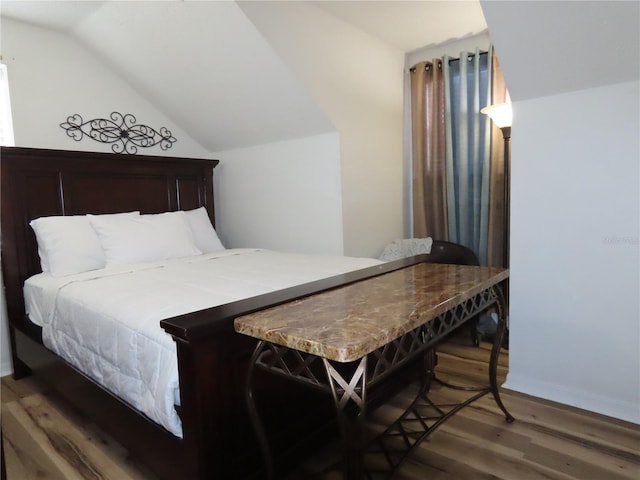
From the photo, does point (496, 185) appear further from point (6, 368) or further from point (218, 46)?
point (6, 368)

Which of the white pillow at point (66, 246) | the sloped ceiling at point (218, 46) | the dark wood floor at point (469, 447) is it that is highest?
the sloped ceiling at point (218, 46)

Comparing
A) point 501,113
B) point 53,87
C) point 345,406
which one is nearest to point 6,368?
point 53,87

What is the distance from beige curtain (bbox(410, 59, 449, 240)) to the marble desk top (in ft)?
5.75

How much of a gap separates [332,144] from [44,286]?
1.98 metres

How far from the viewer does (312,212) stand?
122 inches

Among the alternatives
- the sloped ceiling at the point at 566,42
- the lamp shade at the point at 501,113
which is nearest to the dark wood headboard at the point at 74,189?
the lamp shade at the point at 501,113

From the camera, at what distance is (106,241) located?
244 centimetres

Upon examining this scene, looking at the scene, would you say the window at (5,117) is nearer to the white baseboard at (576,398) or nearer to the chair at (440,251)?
the chair at (440,251)

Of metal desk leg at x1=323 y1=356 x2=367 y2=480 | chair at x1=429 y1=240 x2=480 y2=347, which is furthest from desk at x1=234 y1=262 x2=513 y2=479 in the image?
chair at x1=429 y1=240 x2=480 y2=347

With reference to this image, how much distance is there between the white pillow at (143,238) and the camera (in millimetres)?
2439

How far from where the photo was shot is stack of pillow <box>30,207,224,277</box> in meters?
2.32

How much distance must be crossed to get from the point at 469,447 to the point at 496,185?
1.99 m

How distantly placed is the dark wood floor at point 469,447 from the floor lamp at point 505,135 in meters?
1.19

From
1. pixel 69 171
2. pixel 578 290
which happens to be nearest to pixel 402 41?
pixel 578 290
